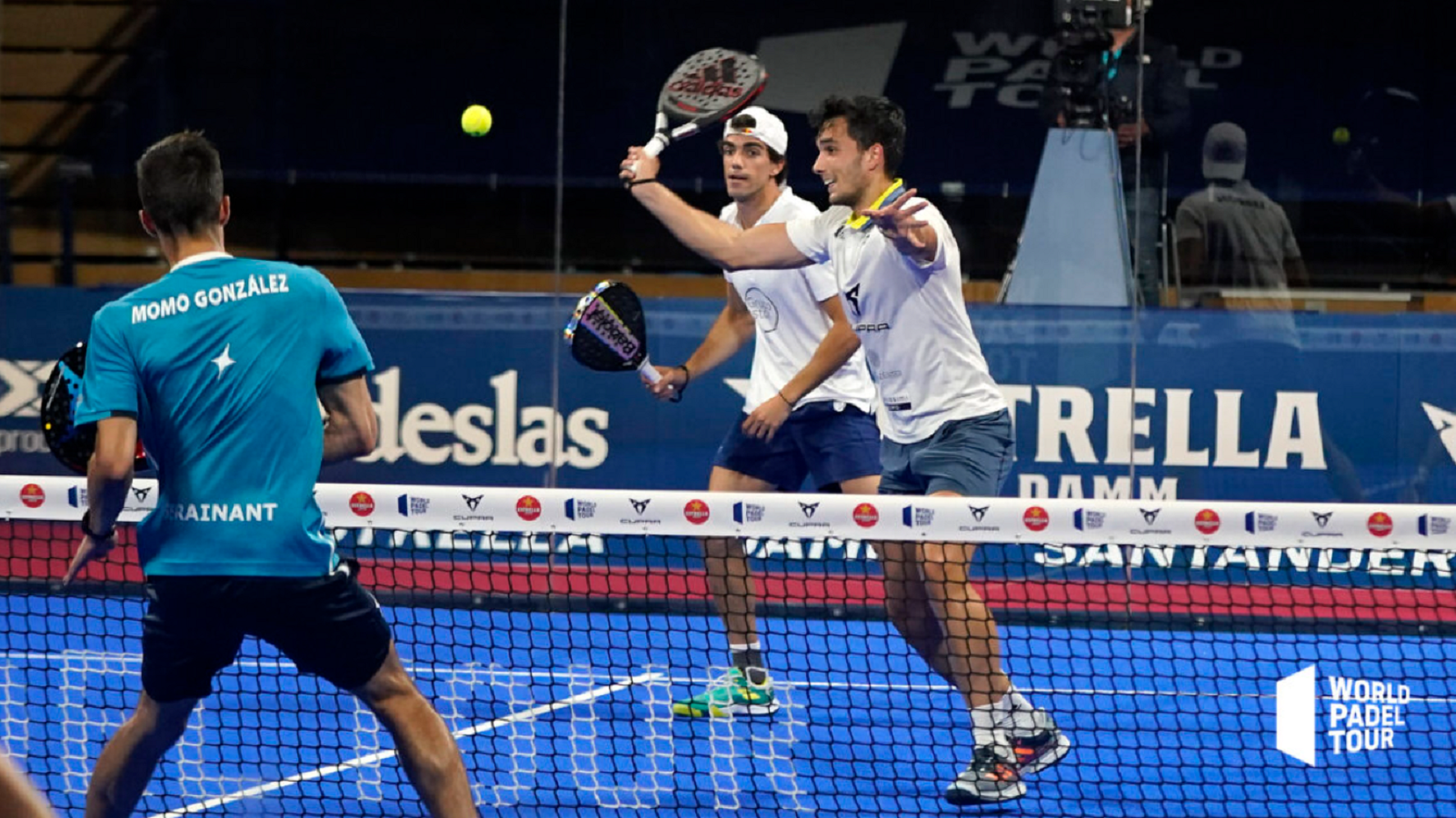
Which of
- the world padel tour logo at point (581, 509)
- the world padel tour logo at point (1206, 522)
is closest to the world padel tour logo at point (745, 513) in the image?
the world padel tour logo at point (581, 509)

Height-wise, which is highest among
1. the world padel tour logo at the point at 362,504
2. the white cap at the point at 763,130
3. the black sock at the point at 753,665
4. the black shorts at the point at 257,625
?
the white cap at the point at 763,130

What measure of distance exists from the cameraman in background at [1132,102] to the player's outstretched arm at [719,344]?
9.07 ft

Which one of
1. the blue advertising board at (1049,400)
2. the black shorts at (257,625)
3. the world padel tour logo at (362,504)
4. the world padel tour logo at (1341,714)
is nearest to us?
the black shorts at (257,625)

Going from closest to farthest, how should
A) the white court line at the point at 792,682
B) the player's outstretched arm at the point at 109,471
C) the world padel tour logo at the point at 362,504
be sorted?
the player's outstretched arm at the point at 109,471, the world padel tour logo at the point at 362,504, the white court line at the point at 792,682

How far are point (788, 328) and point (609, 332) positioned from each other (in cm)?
57

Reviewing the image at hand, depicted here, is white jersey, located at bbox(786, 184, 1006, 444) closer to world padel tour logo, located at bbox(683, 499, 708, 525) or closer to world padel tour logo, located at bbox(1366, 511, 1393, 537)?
world padel tour logo, located at bbox(683, 499, 708, 525)

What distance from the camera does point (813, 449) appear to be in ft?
20.4

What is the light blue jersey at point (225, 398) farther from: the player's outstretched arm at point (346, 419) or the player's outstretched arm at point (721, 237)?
the player's outstretched arm at point (721, 237)

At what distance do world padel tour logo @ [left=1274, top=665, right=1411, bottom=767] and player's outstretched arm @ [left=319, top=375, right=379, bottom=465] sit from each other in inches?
121

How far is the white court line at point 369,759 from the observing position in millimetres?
4863

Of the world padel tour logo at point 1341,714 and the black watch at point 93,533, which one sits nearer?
the black watch at point 93,533

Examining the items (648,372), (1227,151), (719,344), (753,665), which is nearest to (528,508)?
(648,372)

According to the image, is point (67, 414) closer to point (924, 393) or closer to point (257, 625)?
point (257, 625)

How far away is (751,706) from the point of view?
235 inches
